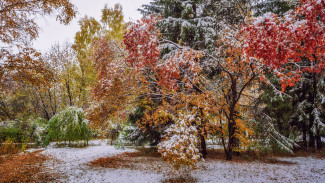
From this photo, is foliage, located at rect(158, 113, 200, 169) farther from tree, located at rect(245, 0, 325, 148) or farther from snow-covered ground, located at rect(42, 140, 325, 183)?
tree, located at rect(245, 0, 325, 148)

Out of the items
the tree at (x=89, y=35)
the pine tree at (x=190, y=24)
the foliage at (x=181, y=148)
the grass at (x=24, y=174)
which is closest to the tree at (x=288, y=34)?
the foliage at (x=181, y=148)

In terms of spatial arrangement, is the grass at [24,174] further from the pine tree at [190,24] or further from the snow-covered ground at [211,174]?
the pine tree at [190,24]

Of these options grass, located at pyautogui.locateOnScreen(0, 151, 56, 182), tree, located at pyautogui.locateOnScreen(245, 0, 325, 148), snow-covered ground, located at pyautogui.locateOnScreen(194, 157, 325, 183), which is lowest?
snow-covered ground, located at pyautogui.locateOnScreen(194, 157, 325, 183)

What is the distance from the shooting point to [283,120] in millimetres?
10391

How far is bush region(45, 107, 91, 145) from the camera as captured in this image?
11016 millimetres

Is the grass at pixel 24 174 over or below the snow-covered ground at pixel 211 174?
over

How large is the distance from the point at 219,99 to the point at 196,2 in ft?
19.9

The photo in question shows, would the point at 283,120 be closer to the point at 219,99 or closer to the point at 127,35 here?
the point at 219,99

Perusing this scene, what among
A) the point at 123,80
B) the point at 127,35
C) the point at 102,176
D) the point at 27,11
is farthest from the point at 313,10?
the point at 27,11

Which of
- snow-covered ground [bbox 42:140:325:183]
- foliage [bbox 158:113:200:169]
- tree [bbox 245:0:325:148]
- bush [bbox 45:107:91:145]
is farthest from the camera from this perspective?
bush [bbox 45:107:91:145]

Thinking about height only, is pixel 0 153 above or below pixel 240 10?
below

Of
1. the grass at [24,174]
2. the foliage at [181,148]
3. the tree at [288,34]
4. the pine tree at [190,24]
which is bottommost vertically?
the grass at [24,174]

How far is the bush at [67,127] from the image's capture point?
11016 millimetres

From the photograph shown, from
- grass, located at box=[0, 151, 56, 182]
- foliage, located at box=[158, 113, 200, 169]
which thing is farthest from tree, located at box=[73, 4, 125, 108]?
foliage, located at box=[158, 113, 200, 169]
